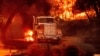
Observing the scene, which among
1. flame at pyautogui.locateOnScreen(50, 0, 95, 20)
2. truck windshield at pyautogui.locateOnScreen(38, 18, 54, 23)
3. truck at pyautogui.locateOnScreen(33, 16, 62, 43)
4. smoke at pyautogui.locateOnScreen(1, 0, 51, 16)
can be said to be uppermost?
smoke at pyautogui.locateOnScreen(1, 0, 51, 16)

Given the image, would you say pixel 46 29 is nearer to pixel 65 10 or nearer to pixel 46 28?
pixel 46 28

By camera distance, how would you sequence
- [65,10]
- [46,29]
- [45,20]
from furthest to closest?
1. [65,10]
2. [45,20]
3. [46,29]

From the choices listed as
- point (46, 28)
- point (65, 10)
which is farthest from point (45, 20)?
point (65, 10)

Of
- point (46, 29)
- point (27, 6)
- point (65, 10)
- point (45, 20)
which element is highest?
point (27, 6)

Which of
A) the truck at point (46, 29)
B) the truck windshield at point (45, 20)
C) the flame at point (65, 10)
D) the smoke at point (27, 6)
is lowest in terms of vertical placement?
the truck at point (46, 29)

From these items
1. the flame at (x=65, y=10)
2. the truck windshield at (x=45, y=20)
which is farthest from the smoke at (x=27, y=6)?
the truck windshield at (x=45, y=20)

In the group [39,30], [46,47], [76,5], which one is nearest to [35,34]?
[39,30]

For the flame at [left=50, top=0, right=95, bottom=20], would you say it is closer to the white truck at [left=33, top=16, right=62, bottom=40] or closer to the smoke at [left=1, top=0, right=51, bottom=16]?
the white truck at [left=33, top=16, right=62, bottom=40]

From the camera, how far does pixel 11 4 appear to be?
31.4m

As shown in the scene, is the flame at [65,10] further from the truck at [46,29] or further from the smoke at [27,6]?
the smoke at [27,6]

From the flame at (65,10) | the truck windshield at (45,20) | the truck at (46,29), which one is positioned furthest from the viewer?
the flame at (65,10)

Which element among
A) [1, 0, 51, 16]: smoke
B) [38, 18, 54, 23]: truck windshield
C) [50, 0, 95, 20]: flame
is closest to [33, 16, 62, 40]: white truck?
[38, 18, 54, 23]: truck windshield

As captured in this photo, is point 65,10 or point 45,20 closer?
point 45,20

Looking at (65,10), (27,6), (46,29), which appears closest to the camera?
(46,29)
